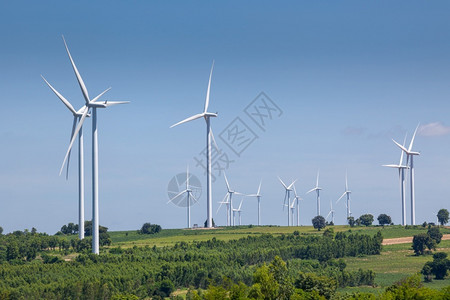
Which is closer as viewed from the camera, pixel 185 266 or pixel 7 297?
pixel 7 297

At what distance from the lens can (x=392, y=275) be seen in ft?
655

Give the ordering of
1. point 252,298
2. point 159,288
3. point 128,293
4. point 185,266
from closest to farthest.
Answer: point 252,298
point 128,293
point 159,288
point 185,266

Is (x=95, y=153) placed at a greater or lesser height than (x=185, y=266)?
greater

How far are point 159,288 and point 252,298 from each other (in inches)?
2019

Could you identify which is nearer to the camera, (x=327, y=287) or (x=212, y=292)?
(x=212, y=292)

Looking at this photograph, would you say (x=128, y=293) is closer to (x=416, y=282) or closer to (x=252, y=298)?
(x=252, y=298)

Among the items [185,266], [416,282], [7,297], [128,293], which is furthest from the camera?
[185,266]

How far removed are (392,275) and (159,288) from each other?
6078cm

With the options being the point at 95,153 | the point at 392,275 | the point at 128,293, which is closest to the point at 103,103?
the point at 95,153

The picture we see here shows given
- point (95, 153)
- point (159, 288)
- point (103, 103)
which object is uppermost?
point (103, 103)

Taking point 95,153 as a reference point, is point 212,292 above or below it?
below

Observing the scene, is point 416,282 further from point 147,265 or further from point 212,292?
point 147,265

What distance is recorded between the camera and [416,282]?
5359 inches

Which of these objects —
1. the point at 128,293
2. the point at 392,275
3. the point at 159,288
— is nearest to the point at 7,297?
the point at 128,293
